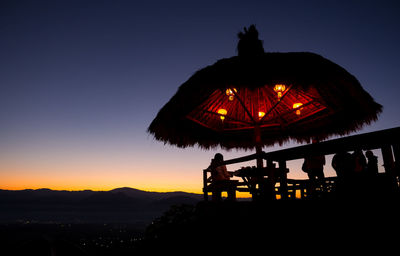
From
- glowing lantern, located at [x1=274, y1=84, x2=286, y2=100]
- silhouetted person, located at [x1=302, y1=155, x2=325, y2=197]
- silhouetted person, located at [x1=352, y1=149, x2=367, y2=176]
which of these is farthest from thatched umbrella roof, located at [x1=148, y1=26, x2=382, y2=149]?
silhouetted person, located at [x1=302, y1=155, x2=325, y2=197]

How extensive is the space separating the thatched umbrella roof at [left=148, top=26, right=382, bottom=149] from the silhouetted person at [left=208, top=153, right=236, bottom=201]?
125cm

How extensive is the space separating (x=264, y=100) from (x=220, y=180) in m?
3.56

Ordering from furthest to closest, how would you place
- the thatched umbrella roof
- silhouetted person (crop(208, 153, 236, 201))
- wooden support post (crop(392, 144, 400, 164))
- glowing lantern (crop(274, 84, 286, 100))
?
glowing lantern (crop(274, 84, 286, 100)) < silhouetted person (crop(208, 153, 236, 201)) < the thatched umbrella roof < wooden support post (crop(392, 144, 400, 164))

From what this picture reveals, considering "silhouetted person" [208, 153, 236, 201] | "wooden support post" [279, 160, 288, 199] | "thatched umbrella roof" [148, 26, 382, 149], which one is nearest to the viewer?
"wooden support post" [279, 160, 288, 199]

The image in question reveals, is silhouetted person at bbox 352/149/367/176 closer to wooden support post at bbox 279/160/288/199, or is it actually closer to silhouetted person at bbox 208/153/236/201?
wooden support post at bbox 279/160/288/199

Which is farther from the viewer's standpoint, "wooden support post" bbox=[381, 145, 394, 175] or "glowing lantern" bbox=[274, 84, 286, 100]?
"glowing lantern" bbox=[274, 84, 286, 100]

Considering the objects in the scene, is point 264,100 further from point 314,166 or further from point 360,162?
point 360,162

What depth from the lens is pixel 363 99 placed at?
218 inches

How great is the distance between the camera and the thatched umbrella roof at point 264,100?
514cm

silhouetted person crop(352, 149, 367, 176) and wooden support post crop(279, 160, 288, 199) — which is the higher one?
silhouetted person crop(352, 149, 367, 176)

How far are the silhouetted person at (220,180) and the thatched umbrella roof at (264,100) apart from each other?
49.2 inches

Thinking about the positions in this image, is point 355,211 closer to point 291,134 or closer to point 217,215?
point 217,215

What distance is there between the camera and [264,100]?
7.86 m

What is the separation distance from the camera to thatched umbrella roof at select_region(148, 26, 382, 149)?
5.14 m
